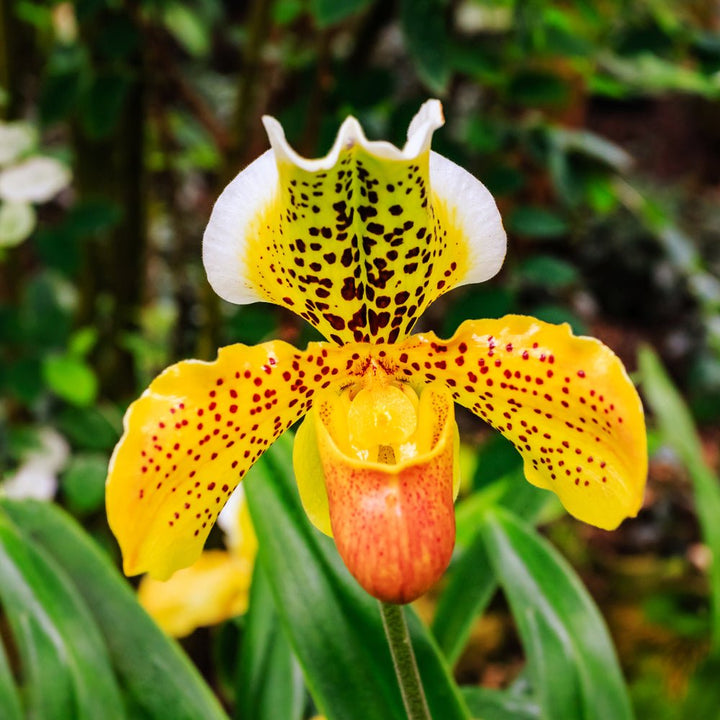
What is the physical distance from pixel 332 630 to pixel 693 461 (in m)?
0.58

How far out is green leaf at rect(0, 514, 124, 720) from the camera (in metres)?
0.67

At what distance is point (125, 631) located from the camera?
725 millimetres

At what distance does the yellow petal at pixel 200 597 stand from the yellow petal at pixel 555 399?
1.77 ft

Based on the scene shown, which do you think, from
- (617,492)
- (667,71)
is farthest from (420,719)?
(667,71)

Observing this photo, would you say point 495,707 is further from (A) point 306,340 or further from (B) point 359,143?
(B) point 359,143

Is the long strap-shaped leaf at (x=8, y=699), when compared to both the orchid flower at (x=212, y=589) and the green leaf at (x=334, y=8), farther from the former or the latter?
the green leaf at (x=334, y=8)

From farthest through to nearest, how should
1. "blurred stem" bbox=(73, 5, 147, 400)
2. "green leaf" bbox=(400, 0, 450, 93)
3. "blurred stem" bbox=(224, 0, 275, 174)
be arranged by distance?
"blurred stem" bbox=(73, 5, 147, 400) < "blurred stem" bbox=(224, 0, 275, 174) < "green leaf" bbox=(400, 0, 450, 93)

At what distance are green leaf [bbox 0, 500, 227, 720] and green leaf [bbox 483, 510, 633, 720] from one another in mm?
292

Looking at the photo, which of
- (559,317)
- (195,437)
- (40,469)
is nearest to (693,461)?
(559,317)

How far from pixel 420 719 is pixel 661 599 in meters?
1.35

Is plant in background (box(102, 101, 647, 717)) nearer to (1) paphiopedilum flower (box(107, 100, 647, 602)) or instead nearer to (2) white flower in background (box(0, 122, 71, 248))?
(1) paphiopedilum flower (box(107, 100, 647, 602))

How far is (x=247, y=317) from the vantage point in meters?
1.08

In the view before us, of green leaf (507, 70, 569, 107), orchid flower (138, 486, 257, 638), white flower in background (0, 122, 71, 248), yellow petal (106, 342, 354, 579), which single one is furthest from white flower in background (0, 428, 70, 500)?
green leaf (507, 70, 569, 107)

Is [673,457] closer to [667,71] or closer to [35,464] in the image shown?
[667,71]
